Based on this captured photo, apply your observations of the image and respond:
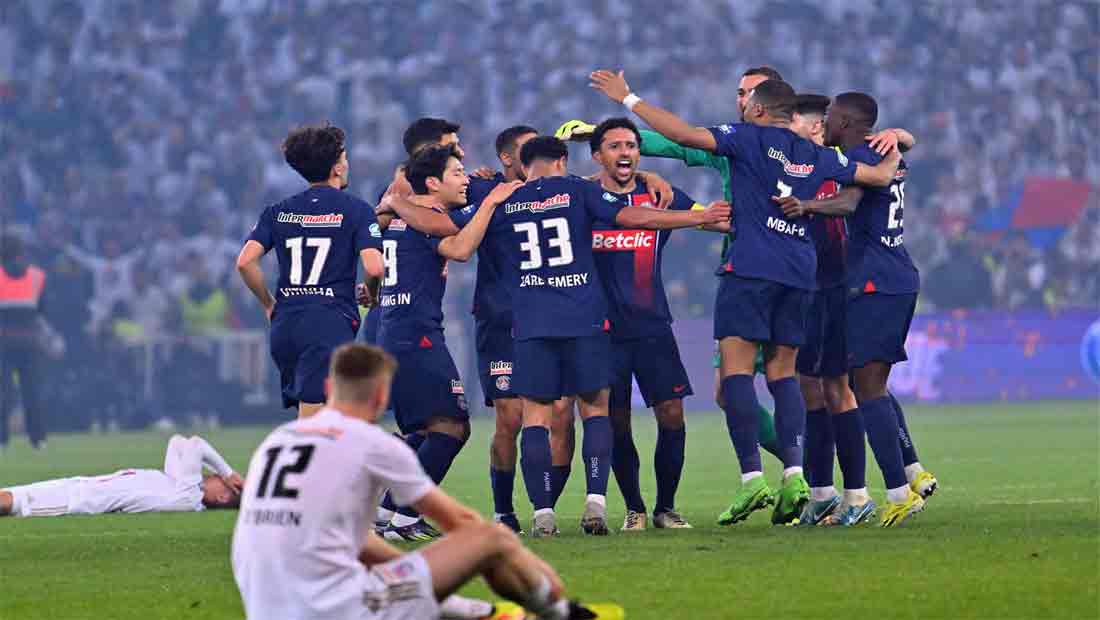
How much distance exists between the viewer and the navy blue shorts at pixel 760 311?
10.1m

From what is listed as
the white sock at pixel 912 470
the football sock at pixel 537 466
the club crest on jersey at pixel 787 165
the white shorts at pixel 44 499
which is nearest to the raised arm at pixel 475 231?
the football sock at pixel 537 466

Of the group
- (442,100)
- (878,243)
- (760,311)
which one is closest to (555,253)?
(760,311)

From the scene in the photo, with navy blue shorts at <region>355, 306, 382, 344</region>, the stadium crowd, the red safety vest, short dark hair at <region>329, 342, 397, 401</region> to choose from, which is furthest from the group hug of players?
the stadium crowd

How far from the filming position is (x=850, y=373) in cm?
1084

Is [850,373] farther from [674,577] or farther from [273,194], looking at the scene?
[273,194]

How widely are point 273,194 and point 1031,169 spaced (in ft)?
35.2

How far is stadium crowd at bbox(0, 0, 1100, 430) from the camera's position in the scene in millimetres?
26938

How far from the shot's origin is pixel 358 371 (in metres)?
5.86

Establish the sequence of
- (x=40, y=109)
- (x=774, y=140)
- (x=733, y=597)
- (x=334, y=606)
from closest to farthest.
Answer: (x=334, y=606) → (x=733, y=597) → (x=774, y=140) → (x=40, y=109)

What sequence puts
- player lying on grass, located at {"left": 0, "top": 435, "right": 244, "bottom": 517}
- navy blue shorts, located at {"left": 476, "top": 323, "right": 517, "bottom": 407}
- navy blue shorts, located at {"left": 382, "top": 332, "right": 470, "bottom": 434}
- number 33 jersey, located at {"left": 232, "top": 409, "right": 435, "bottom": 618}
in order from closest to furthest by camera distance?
number 33 jersey, located at {"left": 232, "top": 409, "right": 435, "bottom": 618}
navy blue shorts, located at {"left": 382, "top": 332, "right": 470, "bottom": 434}
navy blue shorts, located at {"left": 476, "top": 323, "right": 517, "bottom": 407}
player lying on grass, located at {"left": 0, "top": 435, "right": 244, "bottom": 517}

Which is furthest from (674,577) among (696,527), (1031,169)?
(1031,169)

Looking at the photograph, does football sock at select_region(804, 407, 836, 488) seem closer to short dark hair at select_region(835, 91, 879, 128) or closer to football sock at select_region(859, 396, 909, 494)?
football sock at select_region(859, 396, 909, 494)

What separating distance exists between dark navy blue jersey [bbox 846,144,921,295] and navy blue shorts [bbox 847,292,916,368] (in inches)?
2.6

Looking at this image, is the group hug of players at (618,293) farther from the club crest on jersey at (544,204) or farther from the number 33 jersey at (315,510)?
the number 33 jersey at (315,510)
